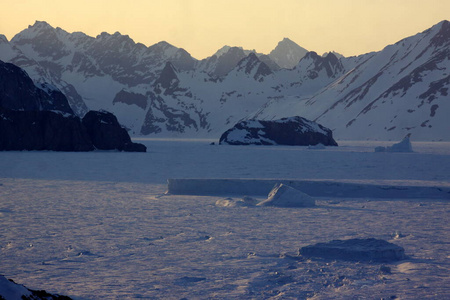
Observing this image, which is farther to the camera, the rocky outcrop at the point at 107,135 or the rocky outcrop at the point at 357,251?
the rocky outcrop at the point at 107,135

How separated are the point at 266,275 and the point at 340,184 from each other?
12611mm

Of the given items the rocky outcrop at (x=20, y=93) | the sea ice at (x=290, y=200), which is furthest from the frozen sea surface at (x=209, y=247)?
the rocky outcrop at (x=20, y=93)

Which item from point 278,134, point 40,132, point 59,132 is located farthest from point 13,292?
point 278,134

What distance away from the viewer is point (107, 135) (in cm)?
7244

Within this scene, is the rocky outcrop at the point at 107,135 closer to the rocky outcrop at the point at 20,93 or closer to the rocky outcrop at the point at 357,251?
the rocky outcrop at the point at 20,93

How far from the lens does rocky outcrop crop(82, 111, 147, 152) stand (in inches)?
2830

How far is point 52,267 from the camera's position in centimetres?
909

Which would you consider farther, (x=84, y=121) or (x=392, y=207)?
(x=84, y=121)

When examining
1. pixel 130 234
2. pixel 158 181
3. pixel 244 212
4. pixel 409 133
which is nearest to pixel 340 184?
pixel 244 212

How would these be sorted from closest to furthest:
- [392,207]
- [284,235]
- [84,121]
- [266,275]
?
1. [266,275]
2. [284,235]
3. [392,207]
4. [84,121]

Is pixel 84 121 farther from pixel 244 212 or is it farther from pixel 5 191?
pixel 244 212

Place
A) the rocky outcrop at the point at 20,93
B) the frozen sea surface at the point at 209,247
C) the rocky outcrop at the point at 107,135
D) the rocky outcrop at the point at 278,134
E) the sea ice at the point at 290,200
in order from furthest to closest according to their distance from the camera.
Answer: the rocky outcrop at the point at 278,134 < the rocky outcrop at the point at 20,93 < the rocky outcrop at the point at 107,135 < the sea ice at the point at 290,200 < the frozen sea surface at the point at 209,247

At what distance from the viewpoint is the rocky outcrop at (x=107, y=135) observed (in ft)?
236

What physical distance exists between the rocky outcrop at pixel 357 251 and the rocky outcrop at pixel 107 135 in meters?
62.2
